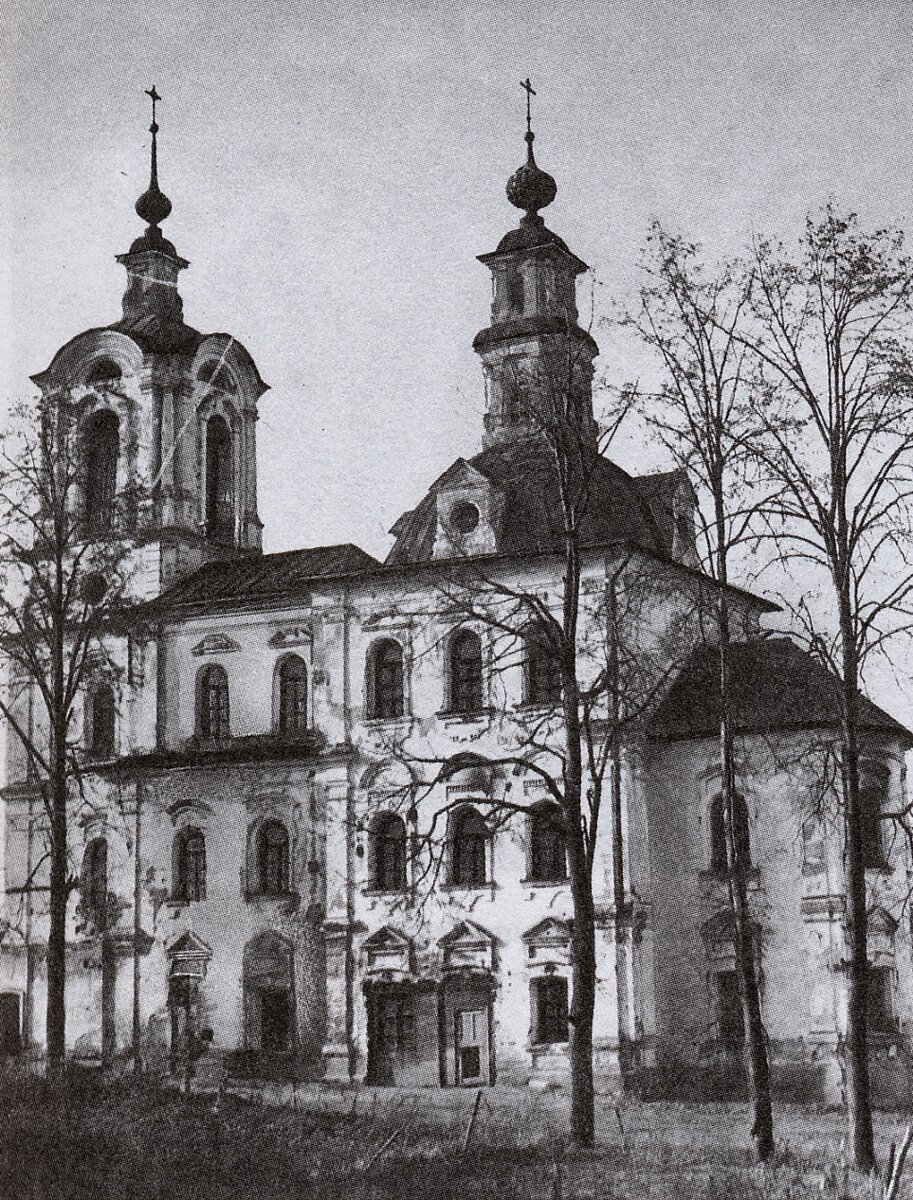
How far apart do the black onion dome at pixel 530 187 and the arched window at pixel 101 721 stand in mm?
13082

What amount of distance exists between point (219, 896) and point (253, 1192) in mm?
16043

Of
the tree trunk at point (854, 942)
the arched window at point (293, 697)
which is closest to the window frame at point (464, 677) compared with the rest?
the arched window at point (293, 697)

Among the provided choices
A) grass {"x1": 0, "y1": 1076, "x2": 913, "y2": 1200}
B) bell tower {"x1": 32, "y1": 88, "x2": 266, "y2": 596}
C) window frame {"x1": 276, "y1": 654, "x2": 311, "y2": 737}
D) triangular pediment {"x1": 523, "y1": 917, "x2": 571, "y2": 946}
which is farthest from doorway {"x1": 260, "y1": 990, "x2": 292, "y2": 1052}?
bell tower {"x1": 32, "y1": 88, "x2": 266, "y2": 596}

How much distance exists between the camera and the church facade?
30.1 m

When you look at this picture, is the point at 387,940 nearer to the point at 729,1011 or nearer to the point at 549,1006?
the point at 549,1006

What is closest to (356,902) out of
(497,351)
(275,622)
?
(275,622)

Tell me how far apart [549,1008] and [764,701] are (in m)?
6.34

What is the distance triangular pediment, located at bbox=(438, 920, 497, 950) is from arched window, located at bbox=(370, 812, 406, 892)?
142 cm

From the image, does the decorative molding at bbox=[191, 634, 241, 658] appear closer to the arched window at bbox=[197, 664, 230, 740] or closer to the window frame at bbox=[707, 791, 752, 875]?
the arched window at bbox=[197, 664, 230, 740]

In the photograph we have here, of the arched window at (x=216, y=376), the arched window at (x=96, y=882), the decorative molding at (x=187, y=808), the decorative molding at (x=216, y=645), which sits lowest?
the arched window at (x=96, y=882)

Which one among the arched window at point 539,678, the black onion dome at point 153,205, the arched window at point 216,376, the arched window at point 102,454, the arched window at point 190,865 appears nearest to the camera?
the arched window at point 539,678

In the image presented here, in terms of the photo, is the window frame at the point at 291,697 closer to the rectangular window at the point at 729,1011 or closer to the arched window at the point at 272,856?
the arched window at the point at 272,856

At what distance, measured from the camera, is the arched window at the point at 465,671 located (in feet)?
105

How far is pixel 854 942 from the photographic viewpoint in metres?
19.9
